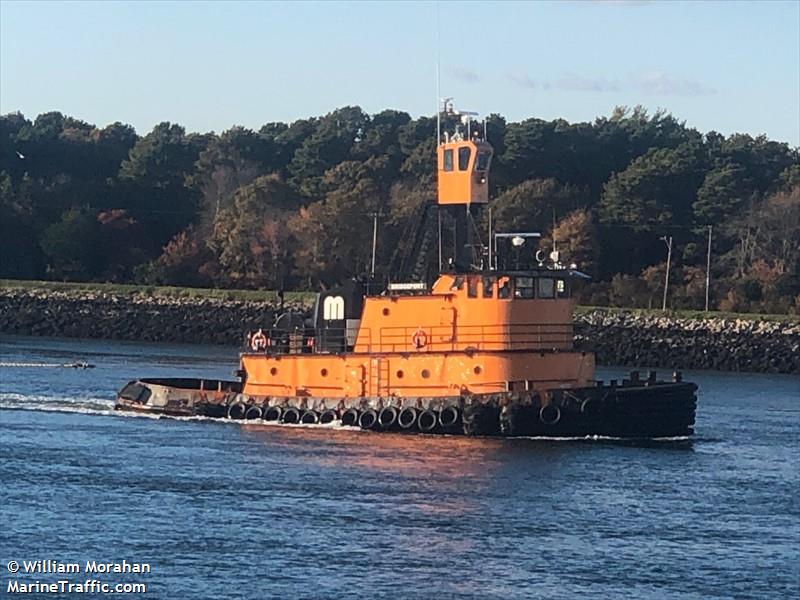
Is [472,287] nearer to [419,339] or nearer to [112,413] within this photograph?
[419,339]

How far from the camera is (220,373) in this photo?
55.1 metres

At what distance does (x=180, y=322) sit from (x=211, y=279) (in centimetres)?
1155

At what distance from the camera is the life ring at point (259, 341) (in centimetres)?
3928

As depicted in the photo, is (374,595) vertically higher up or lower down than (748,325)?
lower down

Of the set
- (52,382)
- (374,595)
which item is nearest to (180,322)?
(52,382)

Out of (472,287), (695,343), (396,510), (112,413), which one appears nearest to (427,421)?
(472,287)

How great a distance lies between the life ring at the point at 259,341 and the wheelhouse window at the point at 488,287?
19.4 ft

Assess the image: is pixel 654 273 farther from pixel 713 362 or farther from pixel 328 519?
pixel 328 519

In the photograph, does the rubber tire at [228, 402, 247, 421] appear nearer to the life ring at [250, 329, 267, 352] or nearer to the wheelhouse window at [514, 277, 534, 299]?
the life ring at [250, 329, 267, 352]

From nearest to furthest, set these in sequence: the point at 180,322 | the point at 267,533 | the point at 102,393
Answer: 1. the point at 267,533
2. the point at 102,393
3. the point at 180,322

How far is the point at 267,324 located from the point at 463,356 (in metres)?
41.7

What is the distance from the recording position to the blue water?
77.5 feet

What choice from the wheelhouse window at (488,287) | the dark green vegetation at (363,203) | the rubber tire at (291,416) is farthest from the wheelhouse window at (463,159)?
the dark green vegetation at (363,203)

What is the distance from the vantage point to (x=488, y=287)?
35.8 metres
